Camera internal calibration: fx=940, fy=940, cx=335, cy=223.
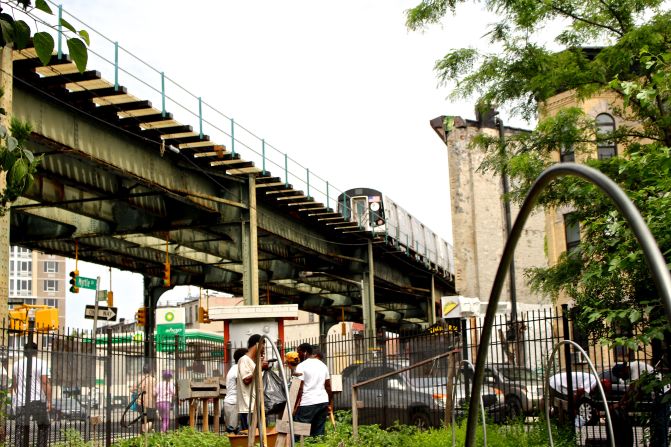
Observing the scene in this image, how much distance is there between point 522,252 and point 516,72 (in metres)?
41.8

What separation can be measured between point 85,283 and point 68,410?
1615 centimetres

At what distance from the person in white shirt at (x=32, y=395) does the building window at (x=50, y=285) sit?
535 ft

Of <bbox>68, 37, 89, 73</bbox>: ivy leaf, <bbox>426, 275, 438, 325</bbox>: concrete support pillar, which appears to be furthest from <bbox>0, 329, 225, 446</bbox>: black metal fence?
<bbox>426, 275, 438, 325</bbox>: concrete support pillar

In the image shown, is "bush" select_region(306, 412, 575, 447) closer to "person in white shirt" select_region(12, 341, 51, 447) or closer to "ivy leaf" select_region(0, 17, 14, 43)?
"person in white shirt" select_region(12, 341, 51, 447)

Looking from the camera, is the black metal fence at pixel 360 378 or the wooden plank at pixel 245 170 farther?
the wooden plank at pixel 245 170

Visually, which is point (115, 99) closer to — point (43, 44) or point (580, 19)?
point (580, 19)

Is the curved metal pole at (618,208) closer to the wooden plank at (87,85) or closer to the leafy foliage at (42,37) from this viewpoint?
the leafy foliage at (42,37)

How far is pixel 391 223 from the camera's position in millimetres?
45094

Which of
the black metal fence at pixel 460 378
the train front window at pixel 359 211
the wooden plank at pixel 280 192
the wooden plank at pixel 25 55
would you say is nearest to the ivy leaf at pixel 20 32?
the black metal fence at pixel 460 378

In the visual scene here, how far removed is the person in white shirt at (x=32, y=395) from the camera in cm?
1506

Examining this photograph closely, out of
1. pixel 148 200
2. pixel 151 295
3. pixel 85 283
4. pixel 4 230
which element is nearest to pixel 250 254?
pixel 148 200

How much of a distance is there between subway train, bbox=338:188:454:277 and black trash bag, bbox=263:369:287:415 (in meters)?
23.8

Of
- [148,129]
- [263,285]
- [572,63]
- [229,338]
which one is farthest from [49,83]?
[263,285]

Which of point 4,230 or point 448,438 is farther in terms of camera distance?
point 4,230
